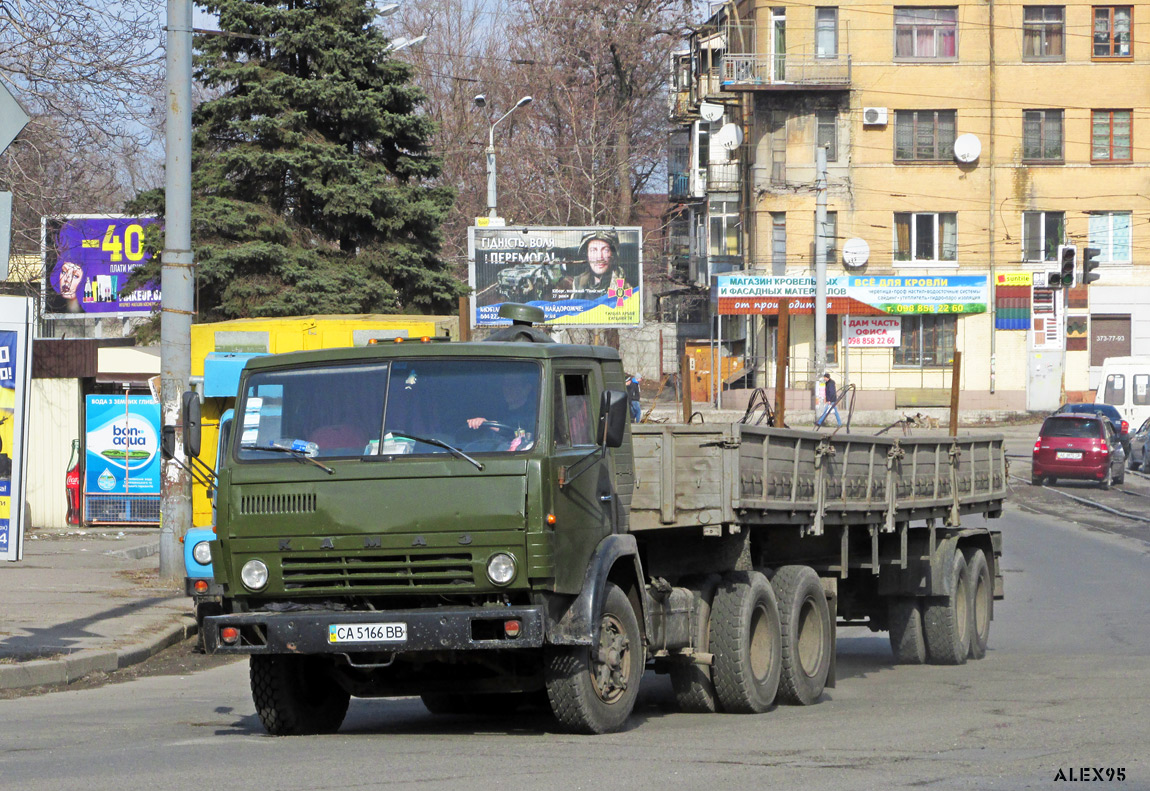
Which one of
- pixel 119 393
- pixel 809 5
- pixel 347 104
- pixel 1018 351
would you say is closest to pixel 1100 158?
pixel 1018 351

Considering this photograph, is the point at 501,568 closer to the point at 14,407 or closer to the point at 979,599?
the point at 14,407

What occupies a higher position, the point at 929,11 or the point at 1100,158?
the point at 929,11

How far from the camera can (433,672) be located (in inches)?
323

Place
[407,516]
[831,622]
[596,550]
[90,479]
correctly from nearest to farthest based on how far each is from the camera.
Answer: [407,516], [596,550], [831,622], [90,479]

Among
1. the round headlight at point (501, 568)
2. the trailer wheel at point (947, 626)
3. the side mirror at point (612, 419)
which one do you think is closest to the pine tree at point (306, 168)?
the trailer wheel at point (947, 626)

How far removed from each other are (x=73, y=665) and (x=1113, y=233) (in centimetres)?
4772

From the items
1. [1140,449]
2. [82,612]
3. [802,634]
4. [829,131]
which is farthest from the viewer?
[829,131]

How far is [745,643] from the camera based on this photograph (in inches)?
359

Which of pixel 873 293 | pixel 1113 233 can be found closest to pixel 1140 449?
pixel 873 293

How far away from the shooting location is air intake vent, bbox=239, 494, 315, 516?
7.62 meters

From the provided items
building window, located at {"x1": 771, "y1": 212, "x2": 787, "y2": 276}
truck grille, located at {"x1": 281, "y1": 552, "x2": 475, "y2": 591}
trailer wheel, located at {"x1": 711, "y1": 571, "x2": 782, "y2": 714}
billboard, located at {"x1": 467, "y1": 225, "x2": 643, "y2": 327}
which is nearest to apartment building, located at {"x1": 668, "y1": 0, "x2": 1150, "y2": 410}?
building window, located at {"x1": 771, "y1": 212, "x2": 787, "y2": 276}

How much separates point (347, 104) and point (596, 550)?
19.7 meters

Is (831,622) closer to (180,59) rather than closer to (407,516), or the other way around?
(407,516)

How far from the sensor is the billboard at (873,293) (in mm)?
51375
